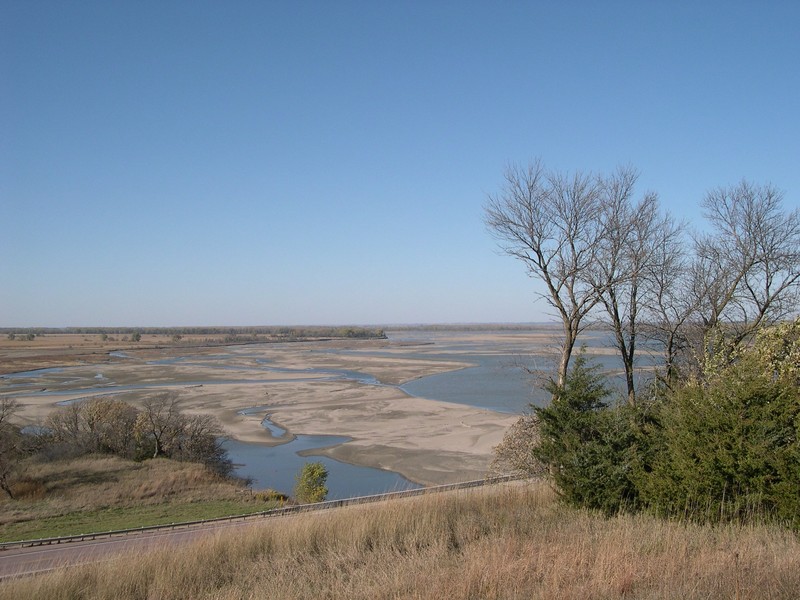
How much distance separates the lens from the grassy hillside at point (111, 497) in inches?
901

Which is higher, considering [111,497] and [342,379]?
[342,379]

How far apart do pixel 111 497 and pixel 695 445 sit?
1083 inches

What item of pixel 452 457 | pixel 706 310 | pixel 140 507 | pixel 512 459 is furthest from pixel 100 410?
pixel 706 310

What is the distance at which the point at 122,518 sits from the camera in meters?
24.0

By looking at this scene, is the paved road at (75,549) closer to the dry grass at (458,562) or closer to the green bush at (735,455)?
the dry grass at (458,562)

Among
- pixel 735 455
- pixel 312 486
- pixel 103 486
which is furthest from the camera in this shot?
pixel 103 486

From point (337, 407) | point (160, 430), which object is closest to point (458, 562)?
point (160, 430)

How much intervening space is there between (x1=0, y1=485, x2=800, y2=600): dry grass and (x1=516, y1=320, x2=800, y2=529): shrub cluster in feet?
1.58

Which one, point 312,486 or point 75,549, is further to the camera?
point 312,486

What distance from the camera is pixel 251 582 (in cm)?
630

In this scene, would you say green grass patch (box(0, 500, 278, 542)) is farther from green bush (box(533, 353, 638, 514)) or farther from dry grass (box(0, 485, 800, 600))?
green bush (box(533, 353, 638, 514))

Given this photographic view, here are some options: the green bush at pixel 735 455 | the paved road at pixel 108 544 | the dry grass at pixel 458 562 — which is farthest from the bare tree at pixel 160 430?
the green bush at pixel 735 455

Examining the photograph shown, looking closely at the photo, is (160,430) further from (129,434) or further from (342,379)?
(342,379)

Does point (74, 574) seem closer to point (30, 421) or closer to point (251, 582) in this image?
point (251, 582)
